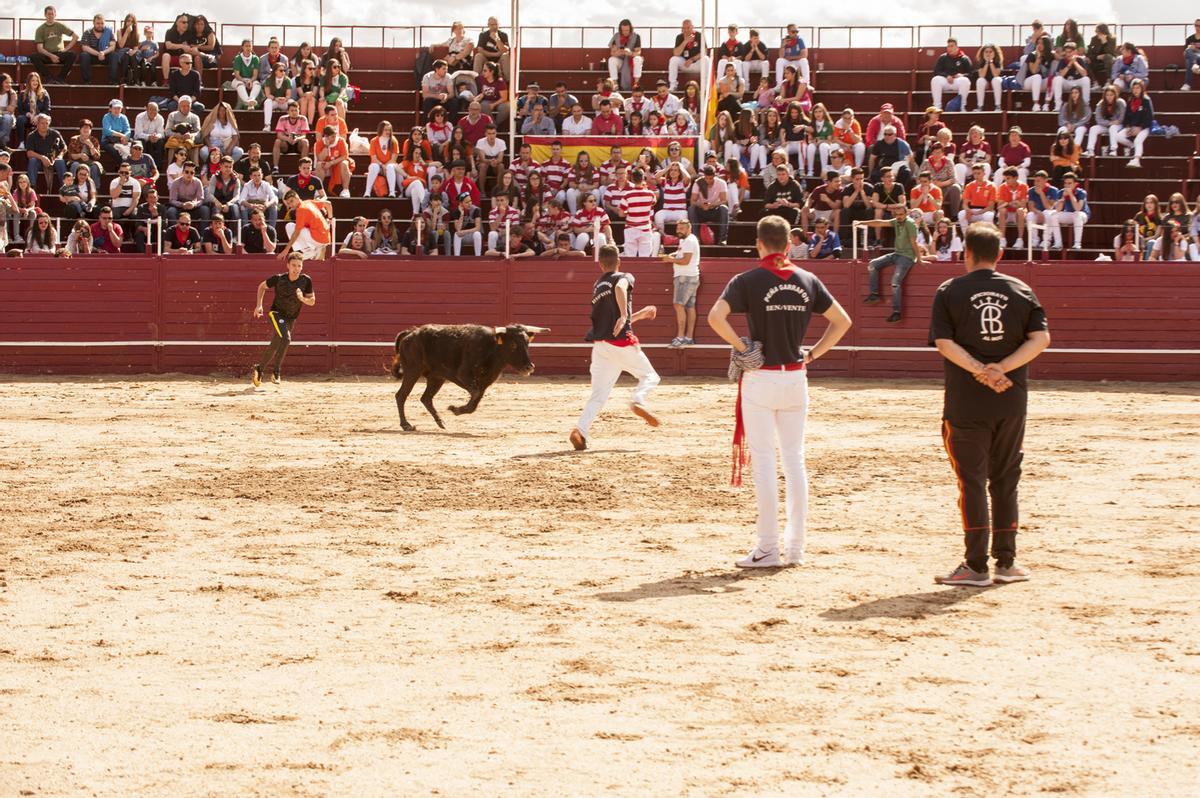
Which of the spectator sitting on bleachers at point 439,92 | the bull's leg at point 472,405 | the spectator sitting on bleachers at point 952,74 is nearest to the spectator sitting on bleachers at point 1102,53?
the spectator sitting on bleachers at point 952,74

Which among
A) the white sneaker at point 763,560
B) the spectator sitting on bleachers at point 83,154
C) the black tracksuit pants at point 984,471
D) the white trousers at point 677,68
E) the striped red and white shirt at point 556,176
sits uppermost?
the white trousers at point 677,68

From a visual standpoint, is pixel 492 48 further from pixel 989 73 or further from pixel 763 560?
pixel 763 560

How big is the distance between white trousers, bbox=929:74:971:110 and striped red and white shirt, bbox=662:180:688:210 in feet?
19.0

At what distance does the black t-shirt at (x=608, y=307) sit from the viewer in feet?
41.4

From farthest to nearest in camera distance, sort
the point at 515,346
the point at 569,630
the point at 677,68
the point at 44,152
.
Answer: the point at 677,68, the point at 44,152, the point at 515,346, the point at 569,630

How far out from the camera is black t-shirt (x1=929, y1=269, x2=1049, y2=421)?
7.64m

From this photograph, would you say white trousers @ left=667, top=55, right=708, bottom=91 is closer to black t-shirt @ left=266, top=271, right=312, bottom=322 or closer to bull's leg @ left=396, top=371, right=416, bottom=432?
black t-shirt @ left=266, top=271, right=312, bottom=322

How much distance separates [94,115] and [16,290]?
18.2ft

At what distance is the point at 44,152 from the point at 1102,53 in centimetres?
1605

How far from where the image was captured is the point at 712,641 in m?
6.83

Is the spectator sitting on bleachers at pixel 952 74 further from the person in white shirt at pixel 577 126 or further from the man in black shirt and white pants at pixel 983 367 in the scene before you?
the man in black shirt and white pants at pixel 983 367

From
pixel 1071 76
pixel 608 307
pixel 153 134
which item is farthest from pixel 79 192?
pixel 1071 76

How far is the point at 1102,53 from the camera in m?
26.2

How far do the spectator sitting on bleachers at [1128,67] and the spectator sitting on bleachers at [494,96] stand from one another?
30.7ft
